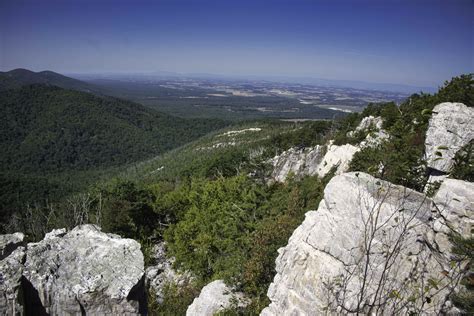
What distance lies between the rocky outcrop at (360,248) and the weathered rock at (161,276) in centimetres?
1188

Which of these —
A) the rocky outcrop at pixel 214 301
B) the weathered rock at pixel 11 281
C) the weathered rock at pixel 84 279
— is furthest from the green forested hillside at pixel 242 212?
the weathered rock at pixel 11 281

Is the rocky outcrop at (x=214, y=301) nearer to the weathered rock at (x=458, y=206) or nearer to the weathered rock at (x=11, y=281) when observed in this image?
the weathered rock at (x=458, y=206)

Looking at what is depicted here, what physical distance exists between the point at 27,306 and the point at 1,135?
222783mm

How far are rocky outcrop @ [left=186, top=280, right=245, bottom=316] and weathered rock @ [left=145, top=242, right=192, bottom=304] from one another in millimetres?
4424

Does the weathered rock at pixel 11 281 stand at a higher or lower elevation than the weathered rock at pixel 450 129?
lower

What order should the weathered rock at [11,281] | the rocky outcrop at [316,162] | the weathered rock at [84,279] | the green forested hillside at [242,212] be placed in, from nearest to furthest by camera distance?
the weathered rock at [11,281], the weathered rock at [84,279], the green forested hillside at [242,212], the rocky outcrop at [316,162]

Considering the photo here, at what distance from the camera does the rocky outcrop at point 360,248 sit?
6934 mm

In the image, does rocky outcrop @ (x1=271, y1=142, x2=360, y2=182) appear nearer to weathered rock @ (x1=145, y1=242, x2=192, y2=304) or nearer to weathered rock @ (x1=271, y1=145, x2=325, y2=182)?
weathered rock @ (x1=271, y1=145, x2=325, y2=182)

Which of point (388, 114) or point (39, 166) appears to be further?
point (39, 166)

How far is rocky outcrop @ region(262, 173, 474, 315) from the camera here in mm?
6934

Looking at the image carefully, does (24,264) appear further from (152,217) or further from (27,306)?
(152,217)

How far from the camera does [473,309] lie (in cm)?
581

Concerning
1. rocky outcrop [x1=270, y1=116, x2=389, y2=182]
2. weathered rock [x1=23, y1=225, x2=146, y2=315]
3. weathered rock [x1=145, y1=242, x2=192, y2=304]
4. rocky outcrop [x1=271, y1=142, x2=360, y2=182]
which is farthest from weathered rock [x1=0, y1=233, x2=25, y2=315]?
rocky outcrop [x1=271, y1=142, x2=360, y2=182]

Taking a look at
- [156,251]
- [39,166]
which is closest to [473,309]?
[156,251]
